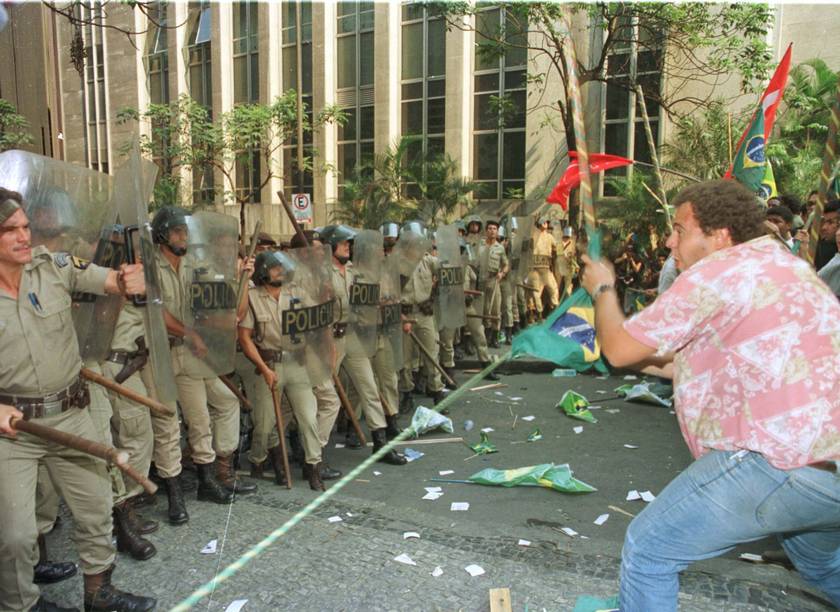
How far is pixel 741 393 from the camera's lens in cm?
224

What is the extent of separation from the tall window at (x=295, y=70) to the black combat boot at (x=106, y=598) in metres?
20.3

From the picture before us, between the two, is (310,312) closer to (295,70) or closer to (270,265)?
(270,265)

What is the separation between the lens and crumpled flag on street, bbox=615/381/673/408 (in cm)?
741

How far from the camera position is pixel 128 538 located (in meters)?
3.98

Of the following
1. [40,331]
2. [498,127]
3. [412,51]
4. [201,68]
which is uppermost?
[201,68]

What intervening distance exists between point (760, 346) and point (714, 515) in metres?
0.56

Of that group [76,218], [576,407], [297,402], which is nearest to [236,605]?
[297,402]

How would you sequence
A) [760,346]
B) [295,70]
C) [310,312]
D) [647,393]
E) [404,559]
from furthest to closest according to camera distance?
[295,70] → [647,393] → [310,312] → [404,559] → [760,346]

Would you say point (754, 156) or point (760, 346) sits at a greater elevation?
point (754, 156)

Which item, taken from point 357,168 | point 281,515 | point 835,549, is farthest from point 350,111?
point 835,549

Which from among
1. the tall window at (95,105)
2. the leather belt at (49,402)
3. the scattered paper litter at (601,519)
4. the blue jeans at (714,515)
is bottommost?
the scattered paper litter at (601,519)

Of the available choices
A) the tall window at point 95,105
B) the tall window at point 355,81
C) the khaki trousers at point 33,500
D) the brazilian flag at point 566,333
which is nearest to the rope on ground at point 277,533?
the khaki trousers at point 33,500

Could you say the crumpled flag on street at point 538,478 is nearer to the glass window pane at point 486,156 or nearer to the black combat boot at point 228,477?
the black combat boot at point 228,477

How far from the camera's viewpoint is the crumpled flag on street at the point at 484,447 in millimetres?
5988
